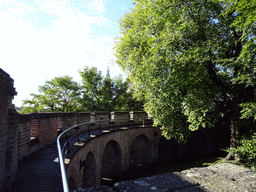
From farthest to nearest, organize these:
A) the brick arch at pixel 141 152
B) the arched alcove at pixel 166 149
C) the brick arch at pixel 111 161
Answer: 1. the arched alcove at pixel 166 149
2. the brick arch at pixel 141 152
3. the brick arch at pixel 111 161

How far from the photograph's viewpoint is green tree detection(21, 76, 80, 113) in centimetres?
2895

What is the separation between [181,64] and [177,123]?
3578 millimetres

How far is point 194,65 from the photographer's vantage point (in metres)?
7.04

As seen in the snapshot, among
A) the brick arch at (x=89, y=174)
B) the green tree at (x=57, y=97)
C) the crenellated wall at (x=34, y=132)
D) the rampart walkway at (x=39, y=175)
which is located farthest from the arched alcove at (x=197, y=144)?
the green tree at (x=57, y=97)

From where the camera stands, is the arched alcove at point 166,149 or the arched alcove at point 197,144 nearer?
the arched alcove at point 166,149

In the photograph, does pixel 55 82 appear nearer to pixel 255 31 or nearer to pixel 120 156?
pixel 120 156

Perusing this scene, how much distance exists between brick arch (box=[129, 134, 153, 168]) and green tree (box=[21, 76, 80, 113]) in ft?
58.7

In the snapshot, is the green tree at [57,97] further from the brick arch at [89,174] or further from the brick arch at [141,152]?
the brick arch at [89,174]

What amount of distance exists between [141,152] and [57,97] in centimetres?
2221

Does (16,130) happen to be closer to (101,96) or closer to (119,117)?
(119,117)

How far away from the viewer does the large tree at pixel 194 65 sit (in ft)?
22.8

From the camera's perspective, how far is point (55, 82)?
29.2 m

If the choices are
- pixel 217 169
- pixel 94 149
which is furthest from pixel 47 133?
pixel 217 169

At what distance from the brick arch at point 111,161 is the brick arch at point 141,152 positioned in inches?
83.3
